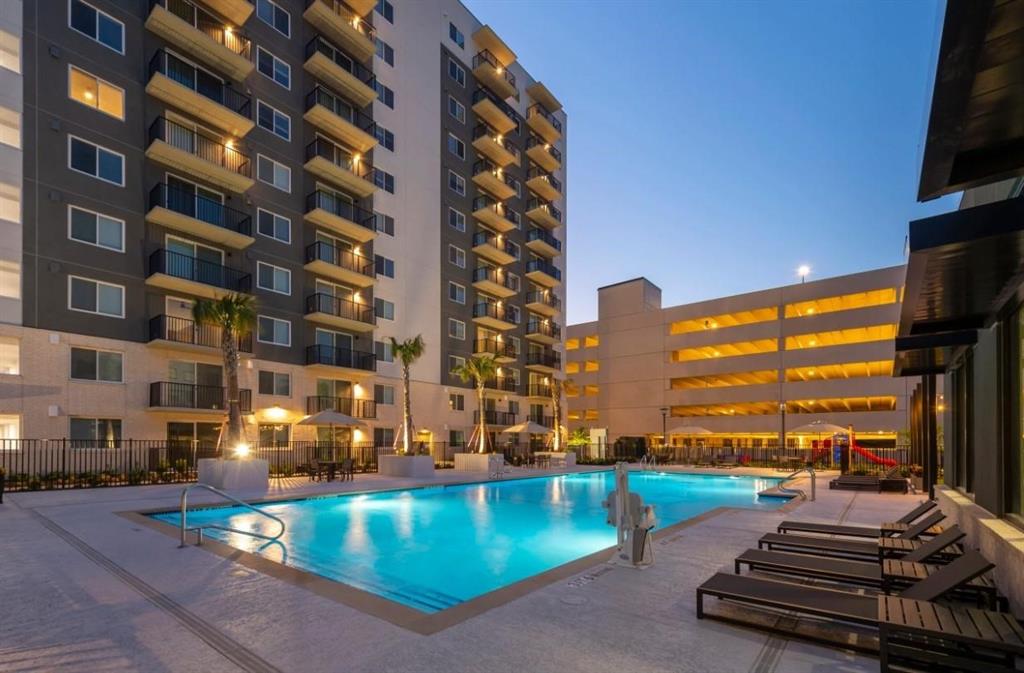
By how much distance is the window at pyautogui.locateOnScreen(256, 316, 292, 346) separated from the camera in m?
26.2

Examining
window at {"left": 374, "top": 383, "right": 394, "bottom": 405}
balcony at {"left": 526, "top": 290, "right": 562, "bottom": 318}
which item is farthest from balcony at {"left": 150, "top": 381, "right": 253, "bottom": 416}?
balcony at {"left": 526, "top": 290, "right": 562, "bottom": 318}

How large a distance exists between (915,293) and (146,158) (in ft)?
85.8

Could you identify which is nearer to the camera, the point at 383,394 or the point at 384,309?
the point at 383,394

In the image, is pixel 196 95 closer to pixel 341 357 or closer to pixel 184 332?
pixel 184 332

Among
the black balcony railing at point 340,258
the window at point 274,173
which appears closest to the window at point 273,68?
the window at point 274,173

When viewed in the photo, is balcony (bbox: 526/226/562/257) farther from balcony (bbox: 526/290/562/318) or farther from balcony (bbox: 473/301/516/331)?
balcony (bbox: 473/301/516/331)

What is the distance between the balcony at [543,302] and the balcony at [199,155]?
77.5ft

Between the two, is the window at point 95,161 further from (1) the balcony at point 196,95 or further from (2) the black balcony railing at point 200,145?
(1) the balcony at point 196,95

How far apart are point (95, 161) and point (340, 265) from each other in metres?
11.1

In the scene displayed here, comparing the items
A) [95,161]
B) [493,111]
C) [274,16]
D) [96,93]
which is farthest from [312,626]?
[493,111]

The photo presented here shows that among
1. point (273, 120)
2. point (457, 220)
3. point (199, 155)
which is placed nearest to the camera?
point (199, 155)

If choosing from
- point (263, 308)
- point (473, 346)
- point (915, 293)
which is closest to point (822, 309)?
point (473, 346)

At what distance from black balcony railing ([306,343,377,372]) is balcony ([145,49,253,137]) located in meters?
10.6

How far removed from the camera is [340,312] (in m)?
29.6
